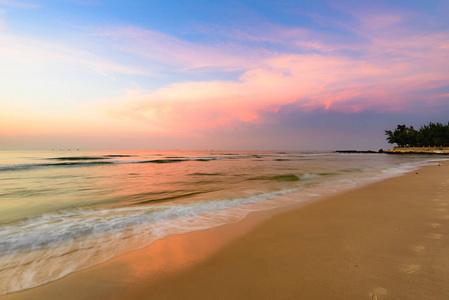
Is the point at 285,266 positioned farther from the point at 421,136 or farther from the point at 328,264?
the point at 421,136

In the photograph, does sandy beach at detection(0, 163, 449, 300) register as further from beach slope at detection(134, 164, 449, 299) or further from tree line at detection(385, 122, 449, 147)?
tree line at detection(385, 122, 449, 147)

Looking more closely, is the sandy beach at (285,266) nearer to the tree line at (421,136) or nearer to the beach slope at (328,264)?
the beach slope at (328,264)

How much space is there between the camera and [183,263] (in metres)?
2.84

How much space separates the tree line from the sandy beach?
124 m

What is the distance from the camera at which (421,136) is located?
98125 millimetres

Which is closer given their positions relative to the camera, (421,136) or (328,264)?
(328,264)

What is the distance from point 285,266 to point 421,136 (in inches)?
5263

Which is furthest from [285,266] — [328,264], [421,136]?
[421,136]

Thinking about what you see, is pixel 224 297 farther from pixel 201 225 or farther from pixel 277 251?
pixel 201 225

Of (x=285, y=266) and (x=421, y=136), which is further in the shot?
(x=421, y=136)

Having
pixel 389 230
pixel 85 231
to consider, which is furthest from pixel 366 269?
pixel 85 231

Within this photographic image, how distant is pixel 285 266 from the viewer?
8.39 ft

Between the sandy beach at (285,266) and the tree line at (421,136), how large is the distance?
4887 inches

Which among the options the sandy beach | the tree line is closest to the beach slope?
the sandy beach
